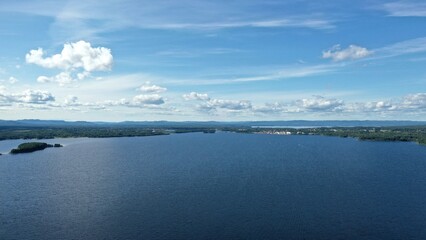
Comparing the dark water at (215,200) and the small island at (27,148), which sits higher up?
the small island at (27,148)

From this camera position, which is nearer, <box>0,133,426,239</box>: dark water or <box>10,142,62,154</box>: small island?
<box>0,133,426,239</box>: dark water

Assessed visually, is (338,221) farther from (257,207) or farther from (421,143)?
(421,143)

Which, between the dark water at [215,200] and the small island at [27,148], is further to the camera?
the small island at [27,148]

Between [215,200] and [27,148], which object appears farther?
[27,148]

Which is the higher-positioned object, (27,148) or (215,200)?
(27,148)

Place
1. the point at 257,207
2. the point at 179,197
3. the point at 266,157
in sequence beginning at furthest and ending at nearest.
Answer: the point at 266,157
the point at 179,197
the point at 257,207

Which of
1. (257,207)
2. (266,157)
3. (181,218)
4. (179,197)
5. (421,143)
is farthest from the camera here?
(421,143)

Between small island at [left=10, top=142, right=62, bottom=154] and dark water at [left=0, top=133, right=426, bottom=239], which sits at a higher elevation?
small island at [left=10, top=142, right=62, bottom=154]

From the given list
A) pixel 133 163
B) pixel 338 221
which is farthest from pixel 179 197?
pixel 133 163
